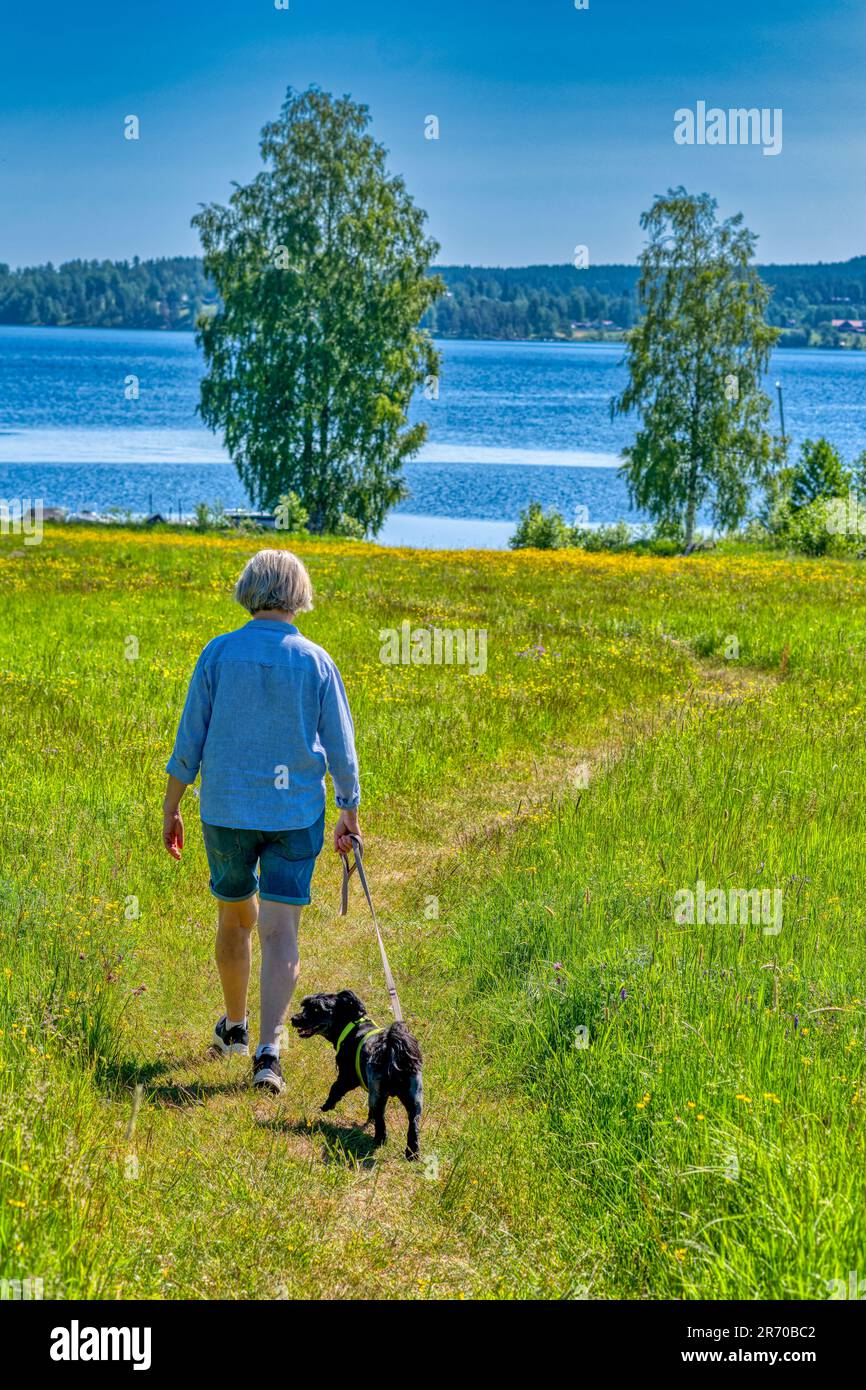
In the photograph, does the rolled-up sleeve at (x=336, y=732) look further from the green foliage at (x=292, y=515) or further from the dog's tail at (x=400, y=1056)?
the green foliage at (x=292, y=515)

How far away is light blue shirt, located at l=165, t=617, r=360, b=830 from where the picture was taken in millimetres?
5164

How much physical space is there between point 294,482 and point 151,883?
150 ft

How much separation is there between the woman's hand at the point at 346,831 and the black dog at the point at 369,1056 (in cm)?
68

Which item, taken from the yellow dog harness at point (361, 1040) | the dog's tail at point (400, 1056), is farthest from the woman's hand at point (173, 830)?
the dog's tail at point (400, 1056)

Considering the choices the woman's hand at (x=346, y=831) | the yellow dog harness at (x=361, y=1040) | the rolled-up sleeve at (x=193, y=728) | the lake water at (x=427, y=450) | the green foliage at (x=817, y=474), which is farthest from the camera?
the lake water at (x=427, y=450)

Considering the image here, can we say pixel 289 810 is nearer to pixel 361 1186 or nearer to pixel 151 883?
pixel 361 1186

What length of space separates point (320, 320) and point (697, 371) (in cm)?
1788

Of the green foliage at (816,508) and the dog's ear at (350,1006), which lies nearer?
the dog's ear at (350,1006)

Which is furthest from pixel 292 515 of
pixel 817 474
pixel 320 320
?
pixel 817 474

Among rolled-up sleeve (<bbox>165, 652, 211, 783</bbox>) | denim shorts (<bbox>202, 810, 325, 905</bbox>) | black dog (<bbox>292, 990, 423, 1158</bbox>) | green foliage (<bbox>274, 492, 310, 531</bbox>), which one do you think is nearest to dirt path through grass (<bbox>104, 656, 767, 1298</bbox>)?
black dog (<bbox>292, 990, 423, 1158</bbox>)

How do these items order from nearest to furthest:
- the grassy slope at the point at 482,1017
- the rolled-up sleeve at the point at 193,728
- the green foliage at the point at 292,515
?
the grassy slope at the point at 482,1017 → the rolled-up sleeve at the point at 193,728 → the green foliage at the point at 292,515

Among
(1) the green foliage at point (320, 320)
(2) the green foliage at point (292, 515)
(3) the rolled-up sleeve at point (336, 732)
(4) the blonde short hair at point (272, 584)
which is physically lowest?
(2) the green foliage at point (292, 515)

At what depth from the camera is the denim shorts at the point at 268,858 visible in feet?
17.3

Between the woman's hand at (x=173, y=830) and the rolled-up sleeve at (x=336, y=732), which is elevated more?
the rolled-up sleeve at (x=336, y=732)
